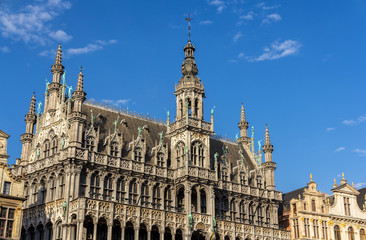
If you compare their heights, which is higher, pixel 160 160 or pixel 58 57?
pixel 58 57

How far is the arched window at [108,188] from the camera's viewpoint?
62987mm

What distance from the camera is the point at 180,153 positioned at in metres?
69.4

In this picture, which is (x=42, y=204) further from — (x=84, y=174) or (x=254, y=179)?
(x=254, y=179)

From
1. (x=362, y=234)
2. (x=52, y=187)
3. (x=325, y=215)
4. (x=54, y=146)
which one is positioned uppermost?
(x=54, y=146)

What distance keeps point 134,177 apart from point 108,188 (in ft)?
11.6

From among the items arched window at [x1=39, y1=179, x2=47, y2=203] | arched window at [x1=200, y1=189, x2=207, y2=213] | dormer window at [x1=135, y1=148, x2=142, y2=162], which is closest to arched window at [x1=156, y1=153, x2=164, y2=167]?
dormer window at [x1=135, y1=148, x2=142, y2=162]

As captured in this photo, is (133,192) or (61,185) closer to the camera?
(61,185)

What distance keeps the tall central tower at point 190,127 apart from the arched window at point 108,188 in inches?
362

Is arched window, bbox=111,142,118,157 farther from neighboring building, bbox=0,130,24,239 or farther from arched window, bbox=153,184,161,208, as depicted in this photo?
neighboring building, bbox=0,130,24,239

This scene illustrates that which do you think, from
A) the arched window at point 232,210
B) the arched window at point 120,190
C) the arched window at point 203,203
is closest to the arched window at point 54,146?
the arched window at point 120,190

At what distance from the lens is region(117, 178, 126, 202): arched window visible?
210 ft

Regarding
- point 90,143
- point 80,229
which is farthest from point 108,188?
point 80,229

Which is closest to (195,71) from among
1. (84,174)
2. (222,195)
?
(222,195)

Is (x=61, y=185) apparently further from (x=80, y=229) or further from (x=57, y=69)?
(x=57, y=69)
